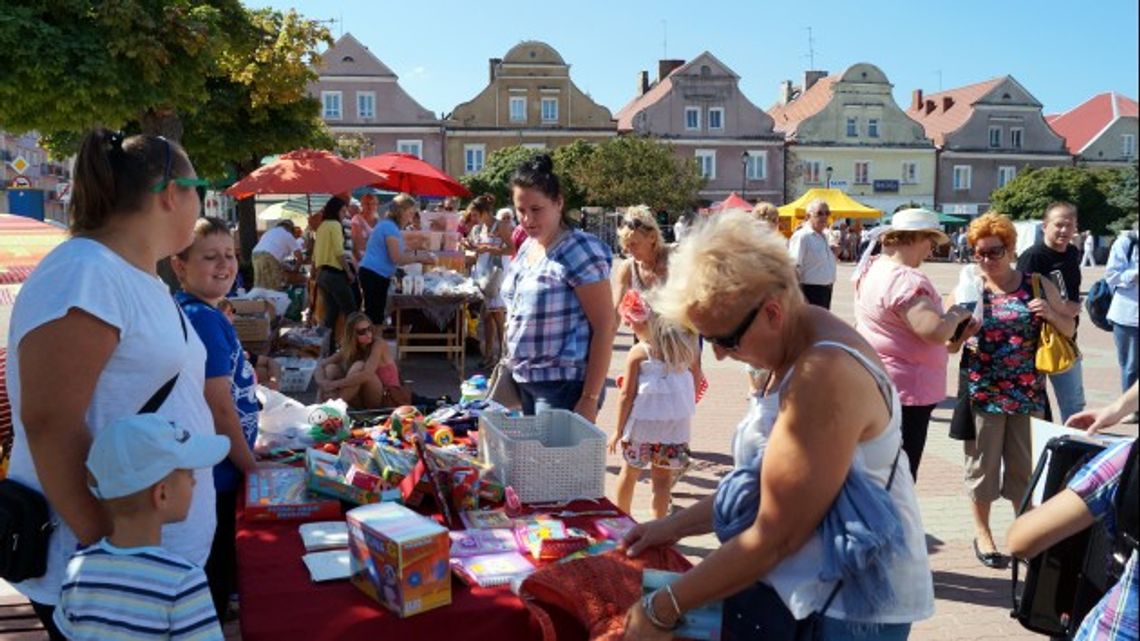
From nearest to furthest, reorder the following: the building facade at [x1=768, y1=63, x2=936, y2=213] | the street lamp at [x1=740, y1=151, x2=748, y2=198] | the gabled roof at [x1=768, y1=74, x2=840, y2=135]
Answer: the street lamp at [x1=740, y1=151, x2=748, y2=198], the building facade at [x1=768, y1=63, x2=936, y2=213], the gabled roof at [x1=768, y1=74, x2=840, y2=135]

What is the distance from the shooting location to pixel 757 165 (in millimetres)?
53250

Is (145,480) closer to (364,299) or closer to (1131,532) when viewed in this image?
(1131,532)

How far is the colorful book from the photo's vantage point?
233 cm

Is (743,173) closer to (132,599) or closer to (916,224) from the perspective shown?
(916,224)

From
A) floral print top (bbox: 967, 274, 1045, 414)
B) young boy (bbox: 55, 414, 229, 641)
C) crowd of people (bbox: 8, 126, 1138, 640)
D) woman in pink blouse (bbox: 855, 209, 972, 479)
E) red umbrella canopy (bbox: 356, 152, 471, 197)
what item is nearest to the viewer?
crowd of people (bbox: 8, 126, 1138, 640)

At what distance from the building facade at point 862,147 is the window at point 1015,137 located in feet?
16.0

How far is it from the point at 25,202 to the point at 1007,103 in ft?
170

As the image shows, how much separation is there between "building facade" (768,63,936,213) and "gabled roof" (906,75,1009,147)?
251 centimetres

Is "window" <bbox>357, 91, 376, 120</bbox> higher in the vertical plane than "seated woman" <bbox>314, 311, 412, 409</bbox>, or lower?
higher

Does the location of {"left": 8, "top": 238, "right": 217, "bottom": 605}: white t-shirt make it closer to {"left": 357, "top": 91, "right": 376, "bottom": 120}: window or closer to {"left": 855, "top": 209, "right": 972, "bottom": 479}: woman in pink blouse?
{"left": 855, "top": 209, "right": 972, "bottom": 479}: woman in pink blouse

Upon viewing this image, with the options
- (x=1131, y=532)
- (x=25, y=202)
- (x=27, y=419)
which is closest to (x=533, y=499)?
(x=27, y=419)

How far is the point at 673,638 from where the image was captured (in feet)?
6.65

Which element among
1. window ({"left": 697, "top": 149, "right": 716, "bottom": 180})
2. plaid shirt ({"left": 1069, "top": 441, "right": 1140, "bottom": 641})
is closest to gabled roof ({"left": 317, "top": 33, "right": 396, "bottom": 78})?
window ({"left": 697, "top": 149, "right": 716, "bottom": 180})

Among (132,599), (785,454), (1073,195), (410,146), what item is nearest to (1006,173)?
(1073,195)
